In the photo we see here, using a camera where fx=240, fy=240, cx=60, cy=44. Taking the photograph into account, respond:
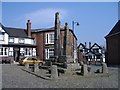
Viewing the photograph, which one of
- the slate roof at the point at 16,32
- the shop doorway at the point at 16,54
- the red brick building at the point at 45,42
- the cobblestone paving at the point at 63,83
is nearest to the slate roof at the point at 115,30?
the red brick building at the point at 45,42

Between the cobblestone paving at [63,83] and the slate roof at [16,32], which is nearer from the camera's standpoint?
the cobblestone paving at [63,83]

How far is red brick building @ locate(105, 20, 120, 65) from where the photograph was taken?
40553 mm

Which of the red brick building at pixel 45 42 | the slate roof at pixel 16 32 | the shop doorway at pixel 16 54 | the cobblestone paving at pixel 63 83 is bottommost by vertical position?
the cobblestone paving at pixel 63 83

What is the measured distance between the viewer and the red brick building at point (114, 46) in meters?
40.6

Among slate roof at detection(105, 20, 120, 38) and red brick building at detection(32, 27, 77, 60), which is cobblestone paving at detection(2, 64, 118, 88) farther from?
red brick building at detection(32, 27, 77, 60)

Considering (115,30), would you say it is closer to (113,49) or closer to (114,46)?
(114,46)

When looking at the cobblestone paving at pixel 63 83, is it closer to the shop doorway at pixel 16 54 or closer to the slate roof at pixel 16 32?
the shop doorway at pixel 16 54

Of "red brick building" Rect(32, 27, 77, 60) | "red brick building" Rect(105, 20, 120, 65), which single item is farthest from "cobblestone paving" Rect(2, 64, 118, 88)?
"red brick building" Rect(32, 27, 77, 60)

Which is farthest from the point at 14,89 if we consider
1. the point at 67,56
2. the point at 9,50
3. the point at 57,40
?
the point at 9,50

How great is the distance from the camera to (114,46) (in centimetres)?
4238

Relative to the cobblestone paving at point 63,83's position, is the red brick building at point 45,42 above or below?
above

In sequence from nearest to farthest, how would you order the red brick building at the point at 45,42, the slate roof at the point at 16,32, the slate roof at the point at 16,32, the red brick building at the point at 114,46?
1. the red brick building at the point at 114,46
2. the red brick building at the point at 45,42
3. the slate roof at the point at 16,32
4. the slate roof at the point at 16,32

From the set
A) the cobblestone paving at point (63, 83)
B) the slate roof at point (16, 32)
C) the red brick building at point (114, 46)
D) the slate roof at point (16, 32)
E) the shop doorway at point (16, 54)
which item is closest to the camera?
the cobblestone paving at point (63, 83)

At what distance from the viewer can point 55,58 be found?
2655cm
